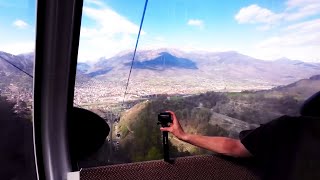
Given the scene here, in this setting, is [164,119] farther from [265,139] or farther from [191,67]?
[265,139]

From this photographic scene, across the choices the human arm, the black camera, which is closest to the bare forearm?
the human arm

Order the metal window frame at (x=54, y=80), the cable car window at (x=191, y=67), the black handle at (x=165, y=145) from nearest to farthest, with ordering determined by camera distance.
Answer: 1. the metal window frame at (x=54, y=80)
2. the cable car window at (x=191, y=67)
3. the black handle at (x=165, y=145)

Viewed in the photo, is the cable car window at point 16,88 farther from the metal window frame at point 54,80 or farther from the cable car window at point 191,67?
the cable car window at point 191,67

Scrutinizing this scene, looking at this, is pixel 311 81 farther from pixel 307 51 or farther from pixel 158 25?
pixel 158 25

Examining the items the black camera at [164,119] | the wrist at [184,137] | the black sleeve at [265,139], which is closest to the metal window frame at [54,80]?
the black camera at [164,119]

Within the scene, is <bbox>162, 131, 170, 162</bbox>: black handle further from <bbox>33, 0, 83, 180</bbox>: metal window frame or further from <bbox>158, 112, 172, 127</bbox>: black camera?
<bbox>33, 0, 83, 180</bbox>: metal window frame

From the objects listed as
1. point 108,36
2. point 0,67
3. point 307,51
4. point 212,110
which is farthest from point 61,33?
point 307,51
